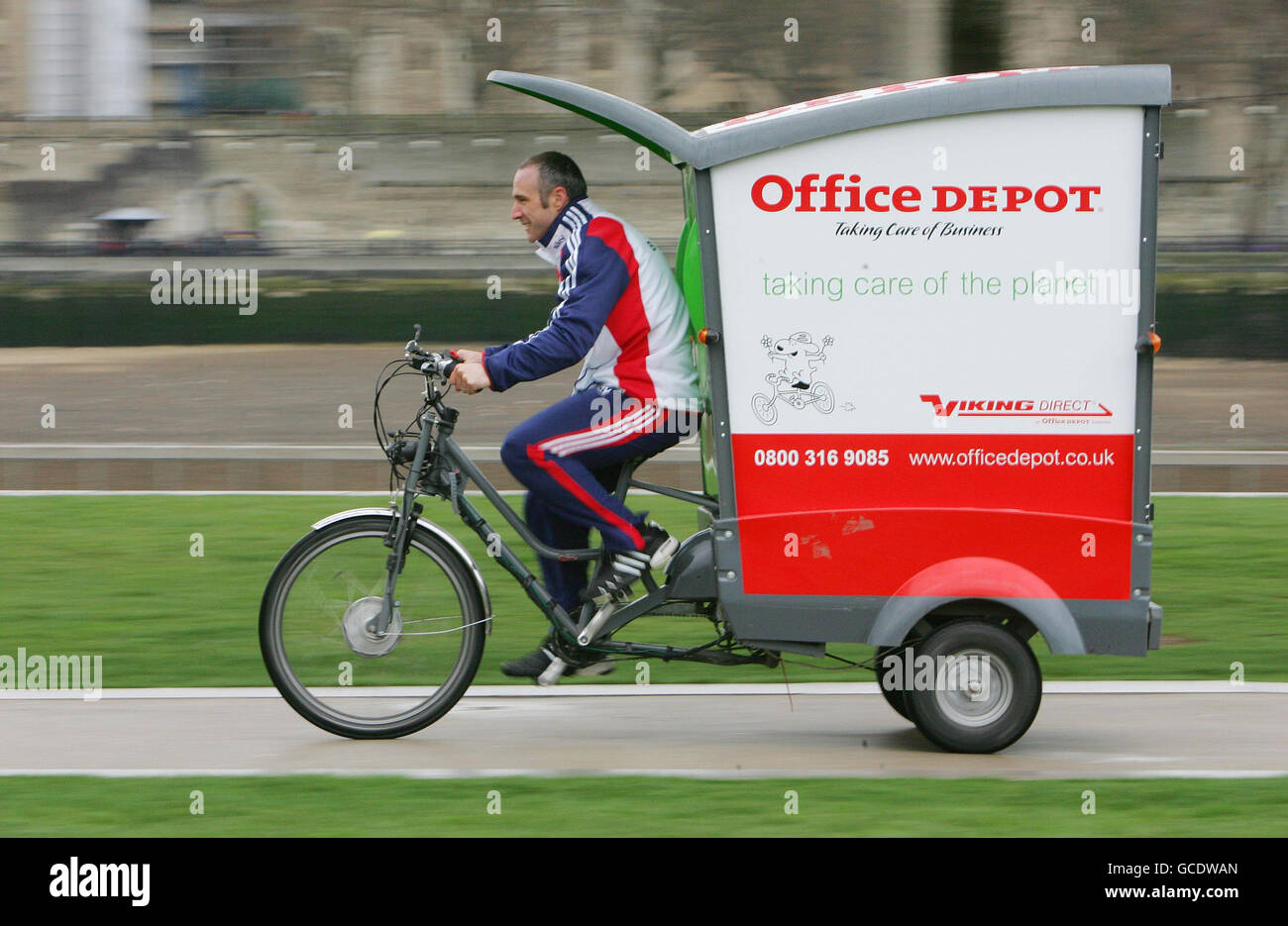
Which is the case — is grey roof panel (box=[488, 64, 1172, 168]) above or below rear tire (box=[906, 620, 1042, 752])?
above

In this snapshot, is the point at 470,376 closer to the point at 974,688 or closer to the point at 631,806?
the point at 631,806

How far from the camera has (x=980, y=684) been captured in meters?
5.93

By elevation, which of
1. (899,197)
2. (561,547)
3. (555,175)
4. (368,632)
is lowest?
(368,632)

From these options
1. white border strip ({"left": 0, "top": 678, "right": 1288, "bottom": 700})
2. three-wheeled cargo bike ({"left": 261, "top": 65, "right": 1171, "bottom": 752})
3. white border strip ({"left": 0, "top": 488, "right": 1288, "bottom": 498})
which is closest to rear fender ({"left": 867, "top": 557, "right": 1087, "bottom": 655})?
three-wheeled cargo bike ({"left": 261, "top": 65, "right": 1171, "bottom": 752})

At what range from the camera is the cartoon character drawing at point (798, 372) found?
5832mm

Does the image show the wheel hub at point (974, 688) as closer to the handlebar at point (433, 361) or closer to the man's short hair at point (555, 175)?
the handlebar at point (433, 361)

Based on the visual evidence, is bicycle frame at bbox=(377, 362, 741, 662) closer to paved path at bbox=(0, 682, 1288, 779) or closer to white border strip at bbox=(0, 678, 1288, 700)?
paved path at bbox=(0, 682, 1288, 779)

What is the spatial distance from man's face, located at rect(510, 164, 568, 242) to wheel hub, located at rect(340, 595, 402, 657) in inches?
50.2

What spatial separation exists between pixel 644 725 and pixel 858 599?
0.94 meters

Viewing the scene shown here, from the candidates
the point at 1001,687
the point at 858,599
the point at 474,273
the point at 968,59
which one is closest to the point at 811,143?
the point at 858,599

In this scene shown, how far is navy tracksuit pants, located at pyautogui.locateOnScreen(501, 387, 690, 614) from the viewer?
19.6 ft

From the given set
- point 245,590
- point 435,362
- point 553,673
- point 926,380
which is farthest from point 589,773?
point 245,590

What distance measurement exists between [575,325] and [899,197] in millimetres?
1056

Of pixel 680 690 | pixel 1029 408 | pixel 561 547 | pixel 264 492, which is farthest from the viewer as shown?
pixel 264 492
